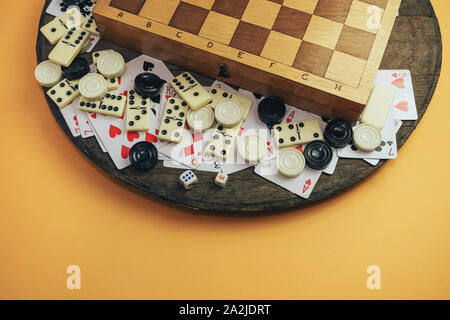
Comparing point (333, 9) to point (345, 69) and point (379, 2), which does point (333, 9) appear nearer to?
point (379, 2)

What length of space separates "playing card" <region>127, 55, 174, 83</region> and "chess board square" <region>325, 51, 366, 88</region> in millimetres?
1304

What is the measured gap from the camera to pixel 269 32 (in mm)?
3043

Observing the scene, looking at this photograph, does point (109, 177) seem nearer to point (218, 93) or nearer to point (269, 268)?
point (218, 93)

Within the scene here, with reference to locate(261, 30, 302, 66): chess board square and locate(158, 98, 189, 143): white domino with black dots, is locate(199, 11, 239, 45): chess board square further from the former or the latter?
locate(158, 98, 189, 143): white domino with black dots

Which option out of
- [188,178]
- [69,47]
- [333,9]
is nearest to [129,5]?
[69,47]

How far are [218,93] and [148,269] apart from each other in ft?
4.96

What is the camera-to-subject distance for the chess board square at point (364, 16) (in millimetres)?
3031

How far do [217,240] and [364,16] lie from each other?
82.0 inches

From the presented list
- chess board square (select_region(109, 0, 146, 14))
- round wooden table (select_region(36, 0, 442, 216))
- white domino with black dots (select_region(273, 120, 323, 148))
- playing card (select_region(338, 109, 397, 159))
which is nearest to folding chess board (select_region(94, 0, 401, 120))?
chess board square (select_region(109, 0, 146, 14))

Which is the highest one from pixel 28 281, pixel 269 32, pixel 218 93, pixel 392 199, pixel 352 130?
pixel 269 32

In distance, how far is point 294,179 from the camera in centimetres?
305

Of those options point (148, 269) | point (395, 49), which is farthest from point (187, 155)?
point (395, 49)

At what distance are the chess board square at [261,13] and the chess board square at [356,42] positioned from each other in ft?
1.78

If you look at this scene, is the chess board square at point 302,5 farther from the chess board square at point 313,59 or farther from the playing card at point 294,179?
the playing card at point 294,179
